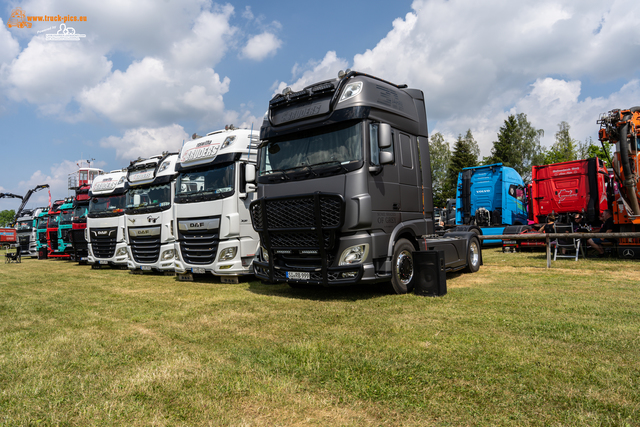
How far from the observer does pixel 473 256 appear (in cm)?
1037

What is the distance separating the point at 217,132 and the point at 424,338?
8.17 m

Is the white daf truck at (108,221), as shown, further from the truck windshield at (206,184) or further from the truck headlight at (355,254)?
the truck headlight at (355,254)

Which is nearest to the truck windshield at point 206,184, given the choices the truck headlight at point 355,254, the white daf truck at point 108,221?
the truck headlight at point 355,254

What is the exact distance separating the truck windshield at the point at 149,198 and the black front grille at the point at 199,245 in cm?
177

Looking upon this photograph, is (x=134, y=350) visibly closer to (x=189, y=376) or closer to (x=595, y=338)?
(x=189, y=376)

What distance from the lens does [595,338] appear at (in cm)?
415

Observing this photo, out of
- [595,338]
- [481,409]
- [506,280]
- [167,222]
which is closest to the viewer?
[481,409]

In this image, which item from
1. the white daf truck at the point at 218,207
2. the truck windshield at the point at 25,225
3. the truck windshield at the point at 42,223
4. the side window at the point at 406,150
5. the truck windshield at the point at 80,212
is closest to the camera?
the side window at the point at 406,150

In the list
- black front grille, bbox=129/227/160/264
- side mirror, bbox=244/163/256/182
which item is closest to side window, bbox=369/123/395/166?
side mirror, bbox=244/163/256/182

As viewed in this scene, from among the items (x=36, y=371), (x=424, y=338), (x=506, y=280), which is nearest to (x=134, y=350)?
(x=36, y=371)

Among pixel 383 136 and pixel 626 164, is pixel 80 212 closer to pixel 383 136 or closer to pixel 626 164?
pixel 383 136

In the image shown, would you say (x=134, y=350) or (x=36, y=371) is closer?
(x=36, y=371)

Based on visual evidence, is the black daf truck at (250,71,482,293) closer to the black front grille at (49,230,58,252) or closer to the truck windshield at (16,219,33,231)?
the black front grille at (49,230,58,252)

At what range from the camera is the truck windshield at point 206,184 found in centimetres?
966
